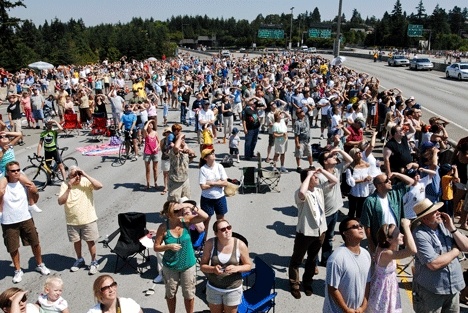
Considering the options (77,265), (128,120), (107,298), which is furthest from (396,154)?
(128,120)

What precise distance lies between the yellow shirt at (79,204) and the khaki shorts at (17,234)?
0.61 metres

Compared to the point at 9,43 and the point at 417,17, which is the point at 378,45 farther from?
the point at 9,43

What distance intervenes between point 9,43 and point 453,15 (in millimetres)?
149746

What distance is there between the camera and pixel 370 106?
60.7ft

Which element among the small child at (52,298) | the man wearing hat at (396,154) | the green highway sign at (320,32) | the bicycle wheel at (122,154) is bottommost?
the bicycle wheel at (122,154)

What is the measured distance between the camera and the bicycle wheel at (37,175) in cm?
1207

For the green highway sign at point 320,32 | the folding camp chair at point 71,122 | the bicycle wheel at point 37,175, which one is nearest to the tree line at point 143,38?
the green highway sign at point 320,32

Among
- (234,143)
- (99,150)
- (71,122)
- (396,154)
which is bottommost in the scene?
(99,150)

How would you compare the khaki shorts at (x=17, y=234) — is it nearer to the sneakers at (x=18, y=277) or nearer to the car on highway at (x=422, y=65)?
the sneakers at (x=18, y=277)

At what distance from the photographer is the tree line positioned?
54594 mm

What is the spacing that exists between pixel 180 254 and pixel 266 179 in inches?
255

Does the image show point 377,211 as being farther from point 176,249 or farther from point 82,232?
point 82,232

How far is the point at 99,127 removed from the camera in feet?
59.9

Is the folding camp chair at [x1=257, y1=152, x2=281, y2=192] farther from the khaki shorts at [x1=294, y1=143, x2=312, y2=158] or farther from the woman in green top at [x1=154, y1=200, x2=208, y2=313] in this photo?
the woman in green top at [x1=154, y1=200, x2=208, y2=313]
